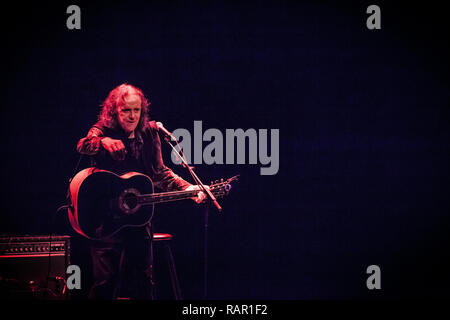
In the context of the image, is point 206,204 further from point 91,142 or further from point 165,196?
point 91,142

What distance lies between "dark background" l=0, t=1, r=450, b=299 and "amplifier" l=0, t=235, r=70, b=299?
0.44 metres

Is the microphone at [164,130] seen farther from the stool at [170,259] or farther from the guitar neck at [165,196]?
the stool at [170,259]

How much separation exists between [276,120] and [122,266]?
202cm

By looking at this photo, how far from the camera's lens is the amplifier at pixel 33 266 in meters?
4.16

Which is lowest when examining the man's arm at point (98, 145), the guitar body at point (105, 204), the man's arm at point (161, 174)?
the guitar body at point (105, 204)

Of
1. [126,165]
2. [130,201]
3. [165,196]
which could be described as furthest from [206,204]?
[126,165]

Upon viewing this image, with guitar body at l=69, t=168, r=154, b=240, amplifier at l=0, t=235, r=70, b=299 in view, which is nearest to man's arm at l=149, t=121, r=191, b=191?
guitar body at l=69, t=168, r=154, b=240

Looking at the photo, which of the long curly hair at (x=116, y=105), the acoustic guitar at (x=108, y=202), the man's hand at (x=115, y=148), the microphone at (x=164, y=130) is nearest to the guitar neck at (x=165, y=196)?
the acoustic guitar at (x=108, y=202)

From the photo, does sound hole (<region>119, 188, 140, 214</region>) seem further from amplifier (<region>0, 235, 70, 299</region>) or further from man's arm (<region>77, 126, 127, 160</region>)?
amplifier (<region>0, 235, 70, 299</region>)

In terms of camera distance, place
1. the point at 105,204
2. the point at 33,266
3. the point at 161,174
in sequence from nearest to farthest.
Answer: the point at 33,266, the point at 105,204, the point at 161,174

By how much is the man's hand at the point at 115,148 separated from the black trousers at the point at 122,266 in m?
0.68

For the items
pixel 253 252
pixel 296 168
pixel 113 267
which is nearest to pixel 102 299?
pixel 113 267

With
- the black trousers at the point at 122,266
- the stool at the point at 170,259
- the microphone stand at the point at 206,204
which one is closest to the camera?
the black trousers at the point at 122,266

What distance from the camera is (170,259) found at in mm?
4672
